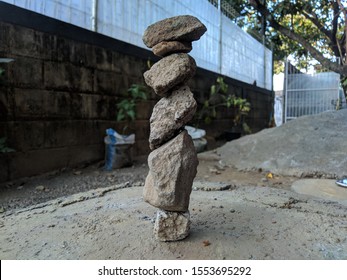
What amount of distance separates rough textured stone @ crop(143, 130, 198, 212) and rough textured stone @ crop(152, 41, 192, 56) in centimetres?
50

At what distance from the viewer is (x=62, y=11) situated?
13.5 ft

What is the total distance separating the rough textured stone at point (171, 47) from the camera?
1.87 m

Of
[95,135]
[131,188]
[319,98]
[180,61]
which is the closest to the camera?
[180,61]

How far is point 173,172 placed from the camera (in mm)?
1789

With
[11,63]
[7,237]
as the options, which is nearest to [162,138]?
[7,237]

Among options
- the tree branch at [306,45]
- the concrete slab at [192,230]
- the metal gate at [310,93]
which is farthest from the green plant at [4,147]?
the metal gate at [310,93]

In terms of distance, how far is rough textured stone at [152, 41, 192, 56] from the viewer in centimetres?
187

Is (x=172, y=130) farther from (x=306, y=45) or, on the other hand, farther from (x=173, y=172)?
(x=306, y=45)

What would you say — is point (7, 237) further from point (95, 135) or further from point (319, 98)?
point (319, 98)

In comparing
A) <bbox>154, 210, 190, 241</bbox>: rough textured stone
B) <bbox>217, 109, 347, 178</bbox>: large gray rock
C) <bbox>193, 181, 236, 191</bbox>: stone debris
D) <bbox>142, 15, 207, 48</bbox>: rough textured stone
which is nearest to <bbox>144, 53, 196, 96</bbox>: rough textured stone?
<bbox>142, 15, 207, 48</bbox>: rough textured stone

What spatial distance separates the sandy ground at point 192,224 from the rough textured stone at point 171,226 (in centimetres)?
5

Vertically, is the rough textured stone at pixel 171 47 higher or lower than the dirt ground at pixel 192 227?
higher

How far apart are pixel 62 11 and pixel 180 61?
117 inches

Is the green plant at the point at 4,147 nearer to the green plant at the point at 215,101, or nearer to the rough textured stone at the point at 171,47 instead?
the rough textured stone at the point at 171,47
